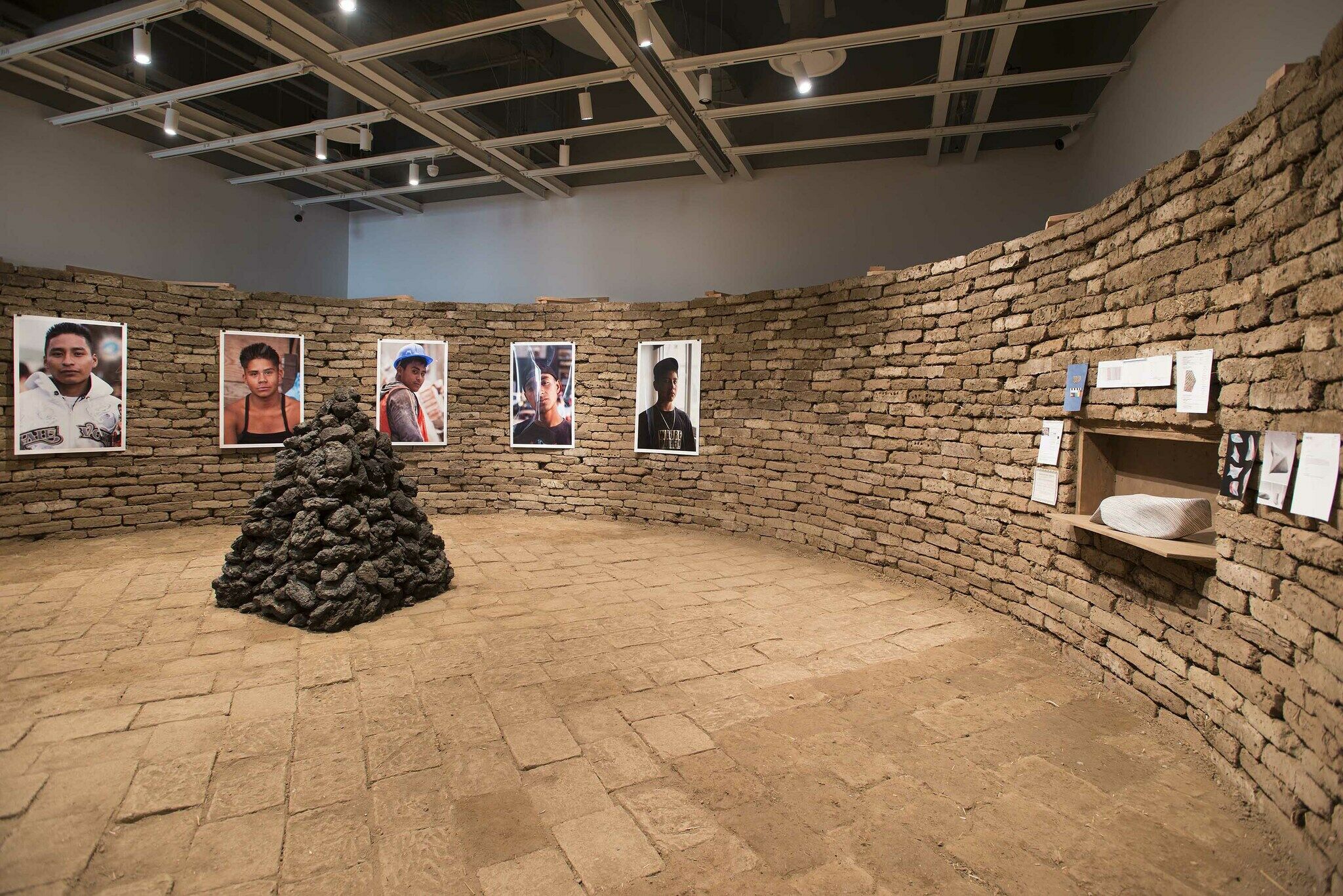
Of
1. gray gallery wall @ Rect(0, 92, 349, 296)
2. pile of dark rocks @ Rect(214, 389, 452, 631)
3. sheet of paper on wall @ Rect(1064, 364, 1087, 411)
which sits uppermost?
gray gallery wall @ Rect(0, 92, 349, 296)

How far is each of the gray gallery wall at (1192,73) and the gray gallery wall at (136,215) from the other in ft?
38.4

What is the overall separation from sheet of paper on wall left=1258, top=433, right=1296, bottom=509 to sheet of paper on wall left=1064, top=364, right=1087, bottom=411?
133cm

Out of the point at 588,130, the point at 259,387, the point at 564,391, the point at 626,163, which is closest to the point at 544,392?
the point at 564,391

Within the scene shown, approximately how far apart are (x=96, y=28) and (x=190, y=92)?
40.3 inches

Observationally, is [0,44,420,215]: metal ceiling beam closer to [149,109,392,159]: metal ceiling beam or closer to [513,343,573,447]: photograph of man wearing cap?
[149,109,392,159]: metal ceiling beam

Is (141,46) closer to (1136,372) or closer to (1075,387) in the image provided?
(1075,387)

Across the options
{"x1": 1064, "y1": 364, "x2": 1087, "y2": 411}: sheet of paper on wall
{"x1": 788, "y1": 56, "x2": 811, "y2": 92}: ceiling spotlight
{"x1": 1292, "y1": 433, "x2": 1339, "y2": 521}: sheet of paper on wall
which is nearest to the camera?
{"x1": 1292, "y1": 433, "x2": 1339, "y2": 521}: sheet of paper on wall

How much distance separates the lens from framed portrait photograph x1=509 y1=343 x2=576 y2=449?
882 centimetres

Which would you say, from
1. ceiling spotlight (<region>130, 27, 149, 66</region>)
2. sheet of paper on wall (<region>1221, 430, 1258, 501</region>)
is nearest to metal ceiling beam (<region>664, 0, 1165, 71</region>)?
sheet of paper on wall (<region>1221, 430, 1258, 501</region>)

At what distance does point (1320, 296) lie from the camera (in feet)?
7.66

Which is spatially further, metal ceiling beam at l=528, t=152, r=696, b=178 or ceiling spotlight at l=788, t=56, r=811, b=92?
metal ceiling beam at l=528, t=152, r=696, b=178

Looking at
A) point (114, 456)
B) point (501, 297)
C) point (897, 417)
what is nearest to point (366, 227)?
point (501, 297)

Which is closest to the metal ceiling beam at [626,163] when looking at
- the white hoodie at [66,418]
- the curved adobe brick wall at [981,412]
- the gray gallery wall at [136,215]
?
the curved adobe brick wall at [981,412]

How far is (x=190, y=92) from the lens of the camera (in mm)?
6578
